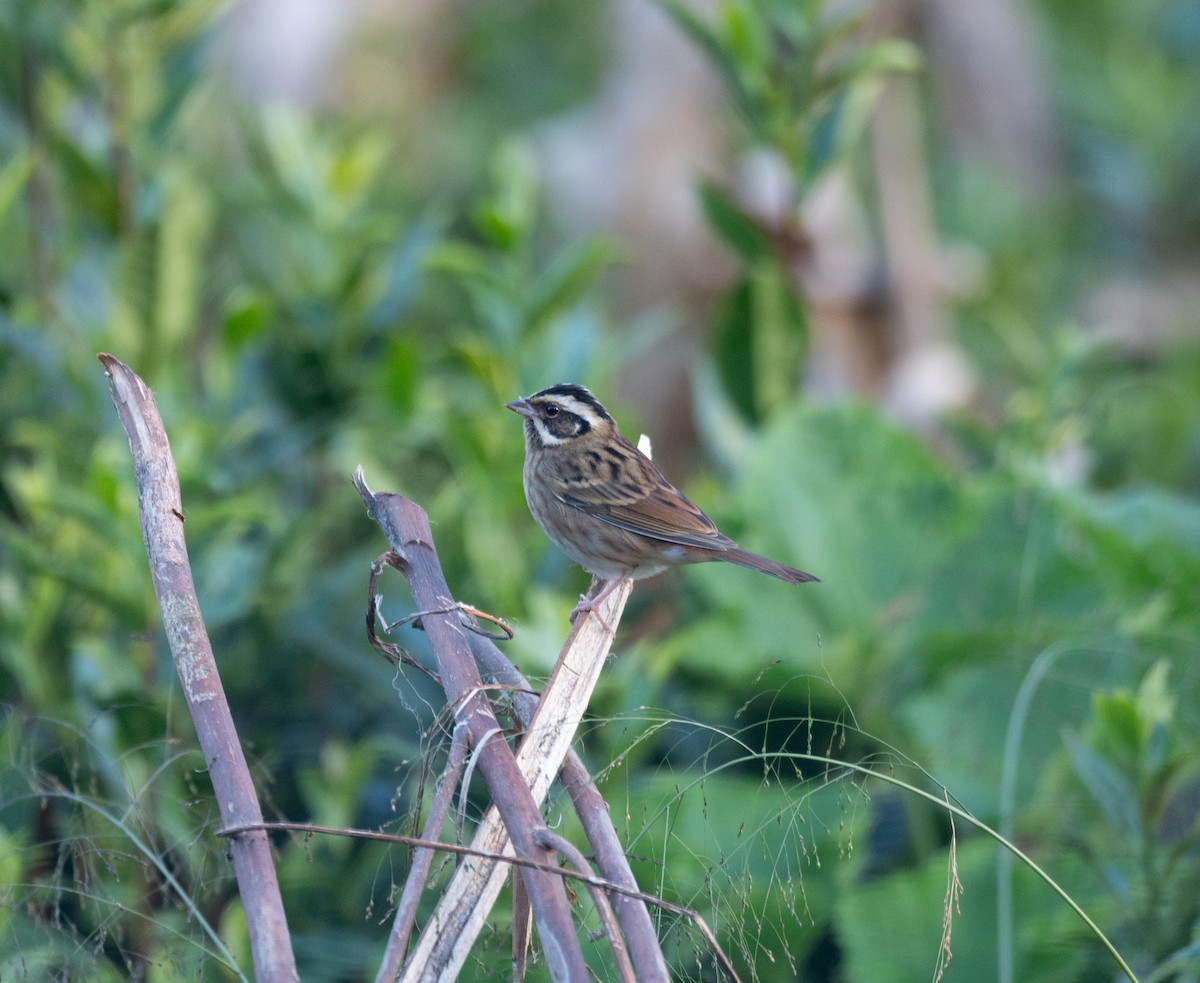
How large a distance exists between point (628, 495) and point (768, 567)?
597mm

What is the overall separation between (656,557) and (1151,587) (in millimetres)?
1299

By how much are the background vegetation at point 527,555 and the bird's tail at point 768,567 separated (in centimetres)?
22

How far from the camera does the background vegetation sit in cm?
255

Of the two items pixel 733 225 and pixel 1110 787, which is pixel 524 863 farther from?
pixel 733 225

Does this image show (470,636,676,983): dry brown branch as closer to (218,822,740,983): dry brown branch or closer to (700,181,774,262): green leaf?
(218,822,740,983): dry brown branch

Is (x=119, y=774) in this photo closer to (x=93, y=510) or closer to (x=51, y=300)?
(x=93, y=510)

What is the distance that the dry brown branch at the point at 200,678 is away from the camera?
133 cm

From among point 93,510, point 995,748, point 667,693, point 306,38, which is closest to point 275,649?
point 93,510

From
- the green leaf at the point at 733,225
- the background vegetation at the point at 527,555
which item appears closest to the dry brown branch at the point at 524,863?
the background vegetation at the point at 527,555

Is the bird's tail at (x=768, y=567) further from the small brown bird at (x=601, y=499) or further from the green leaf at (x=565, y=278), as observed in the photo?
the green leaf at (x=565, y=278)

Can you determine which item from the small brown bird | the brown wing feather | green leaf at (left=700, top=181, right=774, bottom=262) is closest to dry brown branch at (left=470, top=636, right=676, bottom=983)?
the small brown bird

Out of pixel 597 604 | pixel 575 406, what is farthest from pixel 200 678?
pixel 575 406

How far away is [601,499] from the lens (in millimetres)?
3141

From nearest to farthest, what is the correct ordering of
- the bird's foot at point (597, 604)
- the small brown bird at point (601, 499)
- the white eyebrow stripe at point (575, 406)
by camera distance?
the bird's foot at point (597, 604), the small brown bird at point (601, 499), the white eyebrow stripe at point (575, 406)
